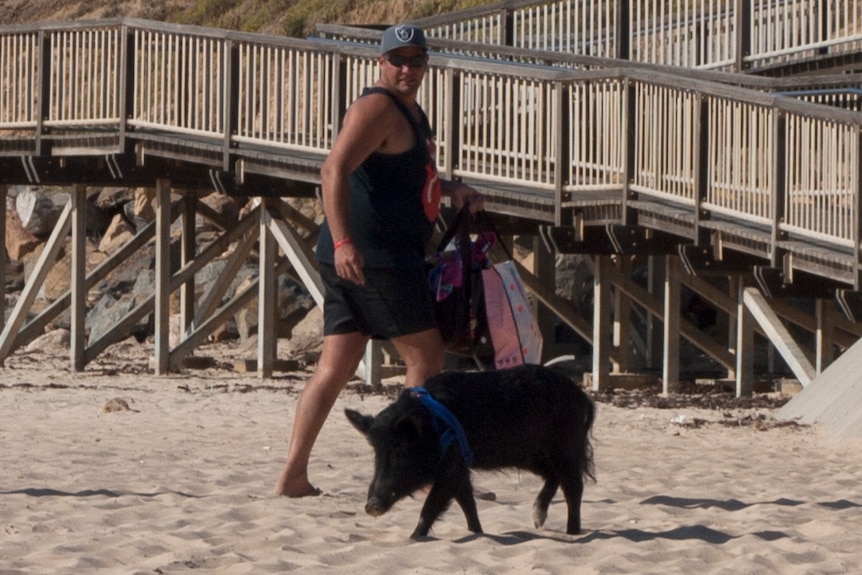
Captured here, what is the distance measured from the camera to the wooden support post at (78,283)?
56.6ft

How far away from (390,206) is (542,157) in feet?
24.4

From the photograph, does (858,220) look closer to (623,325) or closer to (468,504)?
(623,325)

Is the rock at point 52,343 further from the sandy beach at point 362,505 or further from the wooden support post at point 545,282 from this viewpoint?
the sandy beach at point 362,505

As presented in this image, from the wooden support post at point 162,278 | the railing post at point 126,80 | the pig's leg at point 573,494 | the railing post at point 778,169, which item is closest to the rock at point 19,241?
the wooden support post at point 162,278

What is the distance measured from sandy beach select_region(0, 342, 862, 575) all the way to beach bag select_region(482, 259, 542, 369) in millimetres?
651

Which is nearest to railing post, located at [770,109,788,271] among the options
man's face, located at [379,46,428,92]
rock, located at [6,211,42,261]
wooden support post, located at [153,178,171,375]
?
man's face, located at [379,46,428,92]

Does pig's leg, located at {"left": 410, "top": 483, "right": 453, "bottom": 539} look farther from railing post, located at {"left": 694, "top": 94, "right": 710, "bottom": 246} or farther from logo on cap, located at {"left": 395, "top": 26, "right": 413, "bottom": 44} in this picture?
railing post, located at {"left": 694, "top": 94, "right": 710, "bottom": 246}

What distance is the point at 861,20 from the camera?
17.0 m

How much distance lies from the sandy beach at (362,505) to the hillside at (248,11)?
25.6 metres

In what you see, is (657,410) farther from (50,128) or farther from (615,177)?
(50,128)

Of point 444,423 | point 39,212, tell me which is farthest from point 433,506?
point 39,212

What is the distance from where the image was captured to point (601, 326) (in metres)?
14.5

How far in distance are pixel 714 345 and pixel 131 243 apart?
20.7ft

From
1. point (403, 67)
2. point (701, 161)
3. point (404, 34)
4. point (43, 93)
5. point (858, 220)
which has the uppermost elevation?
point (43, 93)
